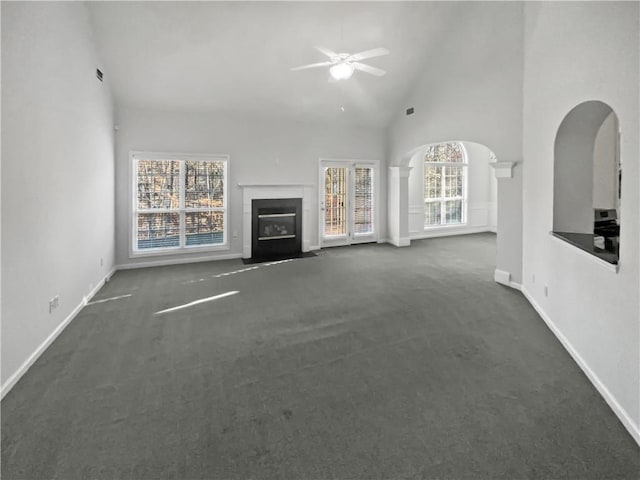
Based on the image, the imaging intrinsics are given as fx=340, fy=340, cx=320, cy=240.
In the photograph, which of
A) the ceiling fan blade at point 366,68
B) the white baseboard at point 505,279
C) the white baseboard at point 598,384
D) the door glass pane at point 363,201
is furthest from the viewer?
the door glass pane at point 363,201

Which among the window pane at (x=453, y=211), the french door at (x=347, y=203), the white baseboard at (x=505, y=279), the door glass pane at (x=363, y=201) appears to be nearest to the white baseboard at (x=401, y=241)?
the french door at (x=347, y=203)

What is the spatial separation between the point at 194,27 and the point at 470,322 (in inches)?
203

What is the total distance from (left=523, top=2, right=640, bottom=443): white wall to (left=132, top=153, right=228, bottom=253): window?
17.0 ft

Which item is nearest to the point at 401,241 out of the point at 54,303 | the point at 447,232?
the point at 447,232

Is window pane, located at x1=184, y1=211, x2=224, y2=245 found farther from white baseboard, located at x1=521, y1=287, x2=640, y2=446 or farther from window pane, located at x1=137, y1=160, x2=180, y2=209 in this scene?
white baseboard, located at x1=521, y1=287, x2=640, y2=446

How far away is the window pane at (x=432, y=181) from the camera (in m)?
9.64

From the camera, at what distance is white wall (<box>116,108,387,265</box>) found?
5.96 metres

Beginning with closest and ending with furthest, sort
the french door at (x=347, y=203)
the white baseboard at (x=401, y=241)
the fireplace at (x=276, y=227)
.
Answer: the fireplace at (x=276, y=227) < the french door at (x=347, y=203) < the white baseboard at (x=401, y=241)

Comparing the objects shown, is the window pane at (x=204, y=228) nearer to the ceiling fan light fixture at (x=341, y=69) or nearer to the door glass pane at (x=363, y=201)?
the door glass pane at (x=363, y=201)

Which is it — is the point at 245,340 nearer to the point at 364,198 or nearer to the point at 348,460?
→ the point at 348,460

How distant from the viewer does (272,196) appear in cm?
710

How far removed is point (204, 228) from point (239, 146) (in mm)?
1764

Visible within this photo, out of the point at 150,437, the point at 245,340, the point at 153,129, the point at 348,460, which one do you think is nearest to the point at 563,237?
the point at 348,460

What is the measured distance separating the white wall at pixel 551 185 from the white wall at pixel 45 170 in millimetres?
3997
